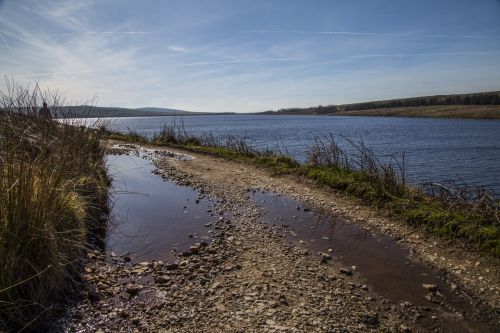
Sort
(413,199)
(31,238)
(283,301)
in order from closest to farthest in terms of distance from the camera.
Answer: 1. (31,238)
2. (283,301)
3. (413,199)

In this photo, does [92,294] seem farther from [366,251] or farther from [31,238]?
[366,251]

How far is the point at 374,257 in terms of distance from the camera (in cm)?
682

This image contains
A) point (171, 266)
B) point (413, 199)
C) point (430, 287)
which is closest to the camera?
point (430, 287)

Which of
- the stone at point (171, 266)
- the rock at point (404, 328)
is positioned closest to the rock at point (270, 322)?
the rock at point (404, 328)

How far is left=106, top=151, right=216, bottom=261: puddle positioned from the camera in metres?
7.30

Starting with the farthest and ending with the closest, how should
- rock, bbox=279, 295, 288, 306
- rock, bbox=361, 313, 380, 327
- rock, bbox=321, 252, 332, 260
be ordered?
rock, bbox=321, 252, 332, 260 < rock, bbox=279, 295, 288, 306 < rock, bbox=361, 313, 380, 327

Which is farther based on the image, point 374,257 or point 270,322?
point 374,257

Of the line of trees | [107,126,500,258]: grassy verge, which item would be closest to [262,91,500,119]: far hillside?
the line of trees

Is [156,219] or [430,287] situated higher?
[156,219]

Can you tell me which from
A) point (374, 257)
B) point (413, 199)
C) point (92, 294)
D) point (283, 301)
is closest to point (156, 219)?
point (92, 294)

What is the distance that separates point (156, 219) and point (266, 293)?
5096mm

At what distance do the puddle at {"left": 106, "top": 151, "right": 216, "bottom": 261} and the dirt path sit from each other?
1.95ft

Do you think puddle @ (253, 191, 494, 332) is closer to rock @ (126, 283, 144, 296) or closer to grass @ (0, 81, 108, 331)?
rock @ (126, 283, 144, 296)

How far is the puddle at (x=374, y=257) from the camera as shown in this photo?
505 centimetres
